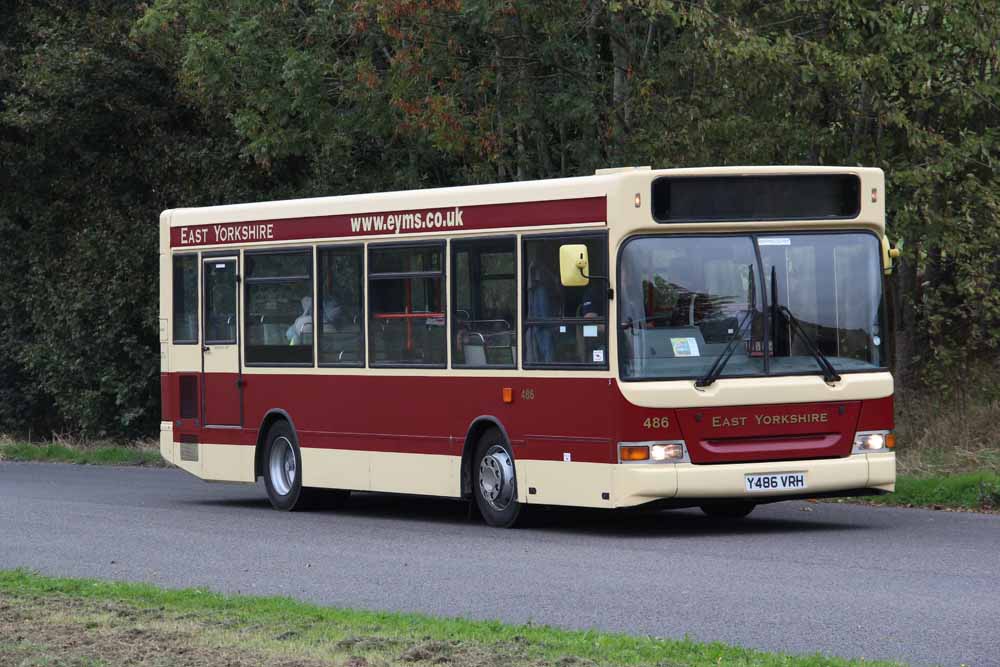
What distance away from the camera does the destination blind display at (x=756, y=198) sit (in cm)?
1578

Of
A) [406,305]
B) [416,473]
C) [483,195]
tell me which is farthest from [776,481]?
[406,305]

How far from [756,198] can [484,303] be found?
256cm

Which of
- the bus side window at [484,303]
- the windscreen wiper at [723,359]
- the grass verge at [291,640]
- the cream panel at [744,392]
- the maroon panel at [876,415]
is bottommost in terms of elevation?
the grass verge at [291,640]

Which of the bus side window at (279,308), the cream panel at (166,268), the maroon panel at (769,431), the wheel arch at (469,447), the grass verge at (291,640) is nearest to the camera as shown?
the grass verge at (291,640)

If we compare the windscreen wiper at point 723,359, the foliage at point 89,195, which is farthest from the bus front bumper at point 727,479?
the foliage at point 89,195

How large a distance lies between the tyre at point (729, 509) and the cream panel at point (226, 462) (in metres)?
Result: 5.02

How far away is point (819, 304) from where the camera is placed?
52.6ft

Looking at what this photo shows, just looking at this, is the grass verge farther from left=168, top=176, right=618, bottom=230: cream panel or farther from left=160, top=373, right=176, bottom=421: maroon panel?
left=160, top=373, right=176, bottom=421: maroon panel

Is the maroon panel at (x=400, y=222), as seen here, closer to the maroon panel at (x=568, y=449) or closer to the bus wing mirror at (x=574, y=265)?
the bus wing mirror at (x=574, y=265)

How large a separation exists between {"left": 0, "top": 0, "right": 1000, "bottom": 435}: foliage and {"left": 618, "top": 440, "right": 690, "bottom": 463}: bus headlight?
573 cm

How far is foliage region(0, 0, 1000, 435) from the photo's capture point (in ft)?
66.8

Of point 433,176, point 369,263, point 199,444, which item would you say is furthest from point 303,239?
point 433,176

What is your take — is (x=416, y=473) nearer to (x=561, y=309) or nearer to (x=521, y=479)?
(x=521, y=479)

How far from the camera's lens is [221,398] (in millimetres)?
20719
